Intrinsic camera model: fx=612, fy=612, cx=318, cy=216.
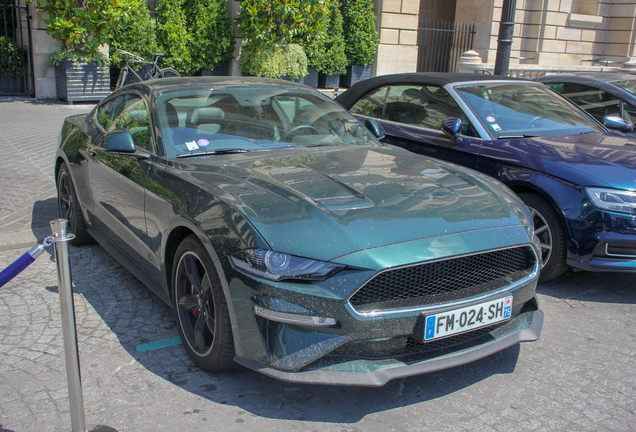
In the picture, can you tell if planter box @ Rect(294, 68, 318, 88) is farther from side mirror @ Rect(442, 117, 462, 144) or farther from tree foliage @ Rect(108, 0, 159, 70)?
side mirror @ Rect(442, 117, 462, 144)

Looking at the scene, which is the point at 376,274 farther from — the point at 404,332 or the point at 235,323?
the point at 235,323

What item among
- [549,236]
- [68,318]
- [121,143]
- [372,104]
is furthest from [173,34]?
[68,318]

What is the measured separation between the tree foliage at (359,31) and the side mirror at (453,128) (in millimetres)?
11582

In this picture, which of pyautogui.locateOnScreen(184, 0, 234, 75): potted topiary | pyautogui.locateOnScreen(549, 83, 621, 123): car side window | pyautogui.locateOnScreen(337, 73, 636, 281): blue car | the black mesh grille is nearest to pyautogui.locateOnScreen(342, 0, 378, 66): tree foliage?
pyautogui.locateOnScreen(184, 0, 234, 75): potted topiary

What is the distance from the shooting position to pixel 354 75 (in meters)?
16.7

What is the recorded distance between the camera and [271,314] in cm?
267

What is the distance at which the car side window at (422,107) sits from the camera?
557cm

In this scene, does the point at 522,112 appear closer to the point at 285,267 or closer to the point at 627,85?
the point at 627,85

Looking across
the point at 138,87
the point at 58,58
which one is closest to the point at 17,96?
the point at 58,58

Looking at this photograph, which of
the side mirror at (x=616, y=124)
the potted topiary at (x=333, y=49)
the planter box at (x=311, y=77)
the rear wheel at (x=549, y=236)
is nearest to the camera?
the rear wheel at (x=549, y=236)

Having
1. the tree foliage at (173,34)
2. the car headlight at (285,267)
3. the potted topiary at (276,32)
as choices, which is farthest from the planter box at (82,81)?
the car headlight at (285,267)

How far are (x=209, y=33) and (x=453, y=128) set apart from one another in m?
10.5

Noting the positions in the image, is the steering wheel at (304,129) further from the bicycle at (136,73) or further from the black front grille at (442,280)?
the bicycle at (136,73)

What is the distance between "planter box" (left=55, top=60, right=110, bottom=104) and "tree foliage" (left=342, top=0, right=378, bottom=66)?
6468mm
